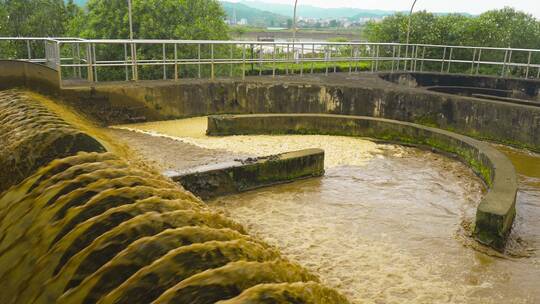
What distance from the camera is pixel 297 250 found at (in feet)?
17.0

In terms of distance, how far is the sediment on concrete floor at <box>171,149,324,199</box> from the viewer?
6638mm

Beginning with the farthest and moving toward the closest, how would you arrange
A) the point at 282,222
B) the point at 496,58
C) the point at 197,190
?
the point at 496,58, the point at 197,190, the point at 282,222

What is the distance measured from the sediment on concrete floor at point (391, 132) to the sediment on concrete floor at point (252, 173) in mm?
2687

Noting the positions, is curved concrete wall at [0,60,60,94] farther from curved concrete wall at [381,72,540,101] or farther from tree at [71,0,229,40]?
tree at [71,0,229,40]

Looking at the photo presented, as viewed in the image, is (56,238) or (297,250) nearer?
(56,238)

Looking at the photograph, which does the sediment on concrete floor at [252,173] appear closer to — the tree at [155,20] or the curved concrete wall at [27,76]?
the curved concrete wall at [27,76]

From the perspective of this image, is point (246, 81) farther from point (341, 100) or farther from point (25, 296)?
point (25, 296)

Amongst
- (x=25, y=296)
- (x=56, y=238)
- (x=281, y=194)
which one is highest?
(x=56, y=238)

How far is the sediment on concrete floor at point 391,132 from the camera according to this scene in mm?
7219

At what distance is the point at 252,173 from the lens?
714 centimetres

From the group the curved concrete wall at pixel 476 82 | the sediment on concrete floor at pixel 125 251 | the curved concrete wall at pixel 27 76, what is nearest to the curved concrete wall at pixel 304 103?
the curved concrete wall at pixel 27 76

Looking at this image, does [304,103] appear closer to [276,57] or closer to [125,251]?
[276,57]

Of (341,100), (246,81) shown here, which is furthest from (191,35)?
(341,100)

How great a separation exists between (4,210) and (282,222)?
3106 millimetres
